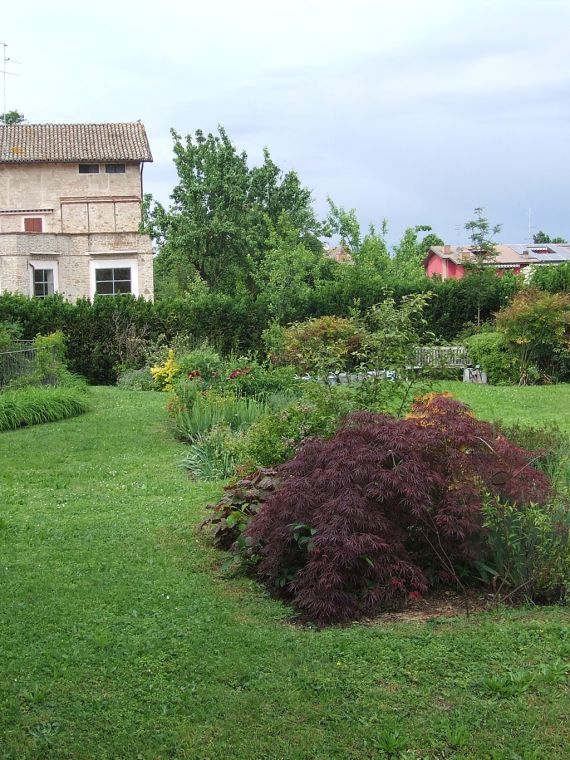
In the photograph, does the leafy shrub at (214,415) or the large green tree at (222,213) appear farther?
the large green tree at (222,213)

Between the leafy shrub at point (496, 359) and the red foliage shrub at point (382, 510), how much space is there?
13.3 m

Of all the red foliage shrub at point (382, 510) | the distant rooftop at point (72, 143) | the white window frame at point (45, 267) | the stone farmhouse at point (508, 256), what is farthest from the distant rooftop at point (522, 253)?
the red foliage shrub at point (382, 510)

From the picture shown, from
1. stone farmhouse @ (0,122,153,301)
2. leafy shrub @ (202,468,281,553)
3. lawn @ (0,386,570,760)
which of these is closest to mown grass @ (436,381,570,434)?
leafy shrub @ (202,468,281,553)

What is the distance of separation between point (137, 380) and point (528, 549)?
14.4 meters

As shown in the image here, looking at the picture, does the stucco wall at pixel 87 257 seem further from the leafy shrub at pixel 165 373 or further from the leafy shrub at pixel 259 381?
the leafy shrub at pixel 259 381

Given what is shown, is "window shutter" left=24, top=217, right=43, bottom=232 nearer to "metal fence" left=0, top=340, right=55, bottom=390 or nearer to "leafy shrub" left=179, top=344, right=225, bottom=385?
"metal fence" left=0, top=340, right=55, bottom=390

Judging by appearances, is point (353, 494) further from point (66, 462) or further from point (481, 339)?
point (481, 339)

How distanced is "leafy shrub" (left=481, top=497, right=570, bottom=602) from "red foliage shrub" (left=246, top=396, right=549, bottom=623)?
0.35 feet

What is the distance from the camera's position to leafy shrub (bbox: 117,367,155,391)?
59.7 ft

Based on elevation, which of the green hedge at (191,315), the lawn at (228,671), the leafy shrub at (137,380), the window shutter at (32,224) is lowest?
the lawn at (228,671)

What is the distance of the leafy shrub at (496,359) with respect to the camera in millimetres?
18484

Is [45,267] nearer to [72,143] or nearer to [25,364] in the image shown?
[72,143]

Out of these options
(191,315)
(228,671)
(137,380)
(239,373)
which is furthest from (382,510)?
(191,315)

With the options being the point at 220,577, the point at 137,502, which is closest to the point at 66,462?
the point at 137,502
